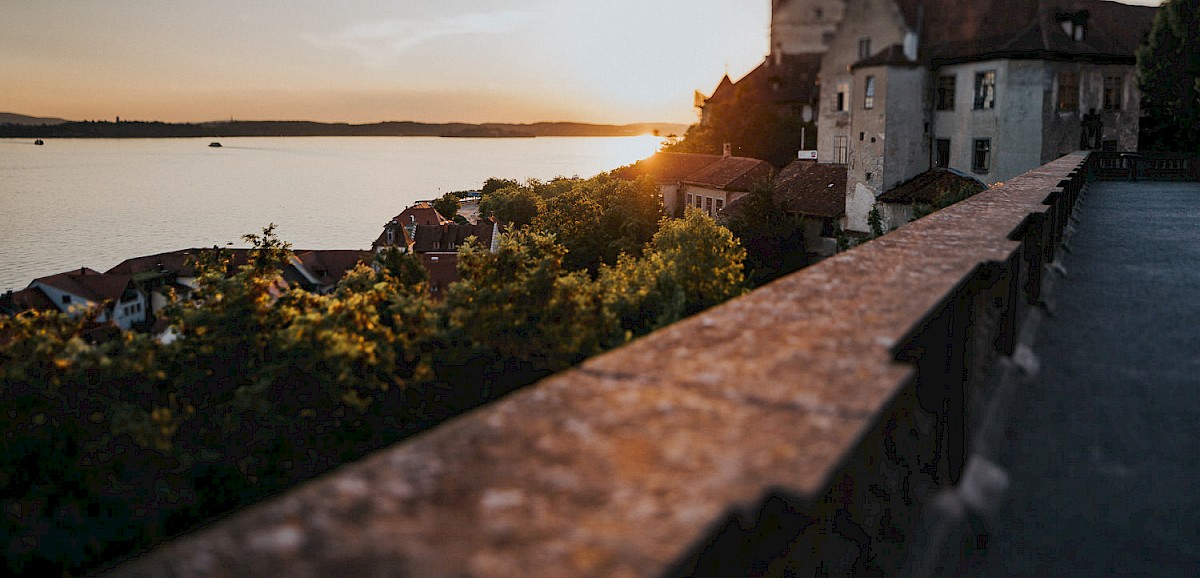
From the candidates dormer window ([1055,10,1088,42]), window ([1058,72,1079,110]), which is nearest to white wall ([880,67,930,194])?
window ([1058,72,1079,110])

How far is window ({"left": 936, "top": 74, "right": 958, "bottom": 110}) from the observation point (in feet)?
150

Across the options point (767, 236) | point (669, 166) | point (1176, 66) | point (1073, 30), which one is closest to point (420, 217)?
point (669, 166)

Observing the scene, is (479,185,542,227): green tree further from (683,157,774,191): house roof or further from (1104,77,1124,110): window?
(1104,77,1124,110): window

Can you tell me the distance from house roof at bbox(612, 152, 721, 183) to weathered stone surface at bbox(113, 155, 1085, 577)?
224 ft

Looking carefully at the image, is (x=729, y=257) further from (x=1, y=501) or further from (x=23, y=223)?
(x=23, y=223)

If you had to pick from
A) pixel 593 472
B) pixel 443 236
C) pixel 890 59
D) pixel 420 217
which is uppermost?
pixel 890 59

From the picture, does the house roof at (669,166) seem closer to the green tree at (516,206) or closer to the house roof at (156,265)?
the green tree at (516,206)

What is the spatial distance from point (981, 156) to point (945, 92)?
4.23 metres

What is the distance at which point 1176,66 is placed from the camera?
39.5m

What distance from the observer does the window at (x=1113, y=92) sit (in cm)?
4459

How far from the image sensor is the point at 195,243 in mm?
119125

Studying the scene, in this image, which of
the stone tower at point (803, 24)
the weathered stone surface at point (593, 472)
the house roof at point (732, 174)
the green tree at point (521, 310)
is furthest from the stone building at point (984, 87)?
the weathered stone surface at point (593, 472)

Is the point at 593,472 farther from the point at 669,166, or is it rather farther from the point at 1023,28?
the point at 669,166

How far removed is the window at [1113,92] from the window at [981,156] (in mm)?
6802
